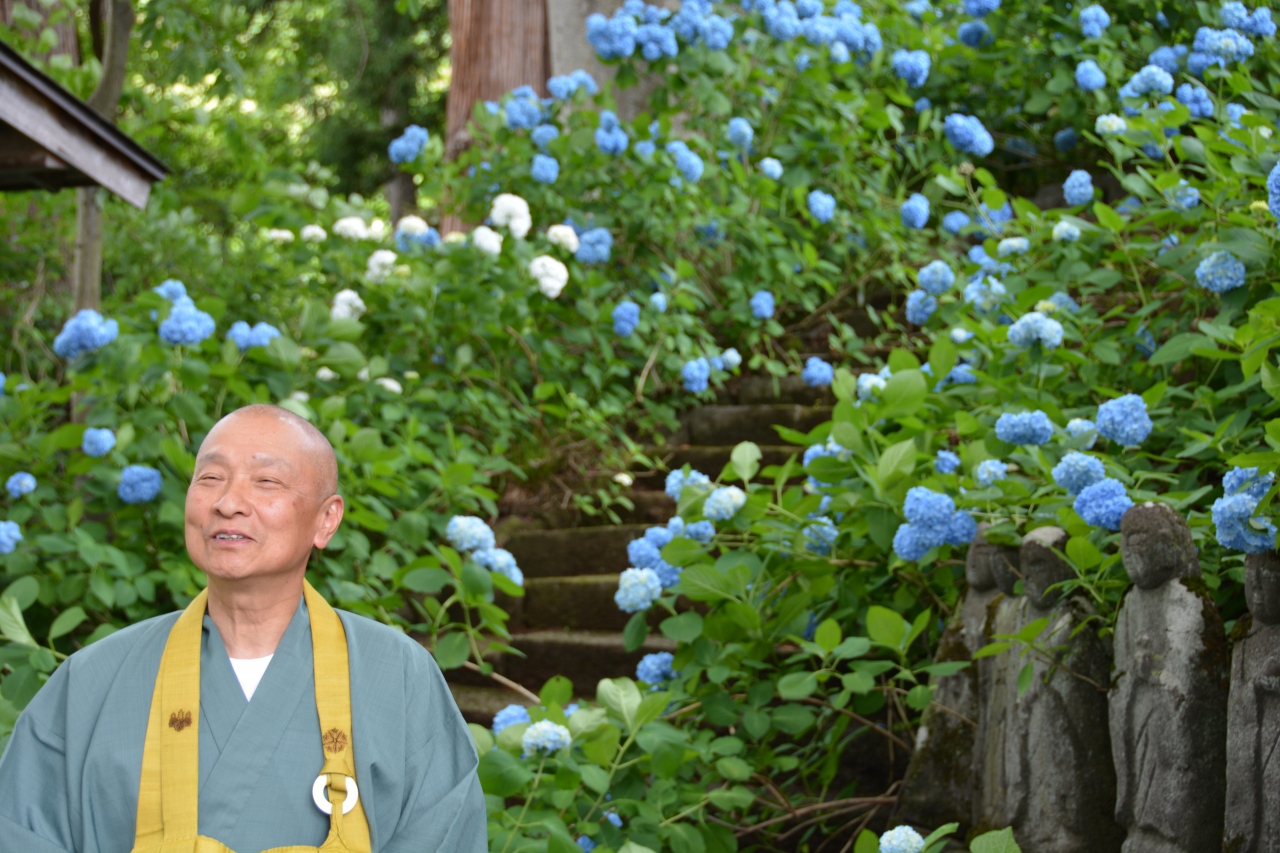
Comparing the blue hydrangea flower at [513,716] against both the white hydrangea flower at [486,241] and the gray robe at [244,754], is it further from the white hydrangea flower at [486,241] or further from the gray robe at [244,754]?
the white hydrangea flower at [486,241]

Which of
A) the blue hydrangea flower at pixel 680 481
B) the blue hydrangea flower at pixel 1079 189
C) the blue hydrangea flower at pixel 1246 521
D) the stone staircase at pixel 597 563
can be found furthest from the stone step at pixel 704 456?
the blue hydrangea flower at pixel 1246 521

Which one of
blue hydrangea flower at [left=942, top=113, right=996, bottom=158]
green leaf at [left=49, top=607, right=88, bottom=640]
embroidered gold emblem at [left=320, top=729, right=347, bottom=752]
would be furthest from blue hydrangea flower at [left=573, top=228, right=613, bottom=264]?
embroidered gold emblem at [left=320, top=729, right=347, bottom=752]

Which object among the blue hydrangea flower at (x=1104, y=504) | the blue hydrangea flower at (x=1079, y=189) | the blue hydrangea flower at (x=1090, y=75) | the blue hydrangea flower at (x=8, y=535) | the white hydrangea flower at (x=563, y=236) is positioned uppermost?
the blue hydrangea flower at (x=1090, y=75)

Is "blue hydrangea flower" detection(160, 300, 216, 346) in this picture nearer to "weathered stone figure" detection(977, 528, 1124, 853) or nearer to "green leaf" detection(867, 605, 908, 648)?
"green leaf" detection(867, 605, 908, 648)

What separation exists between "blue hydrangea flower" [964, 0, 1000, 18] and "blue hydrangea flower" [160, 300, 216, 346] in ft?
10.9

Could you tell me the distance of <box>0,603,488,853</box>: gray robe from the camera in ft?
3.80

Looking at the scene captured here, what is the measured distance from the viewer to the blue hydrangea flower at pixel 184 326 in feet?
9.24

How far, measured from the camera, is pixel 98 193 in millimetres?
3494

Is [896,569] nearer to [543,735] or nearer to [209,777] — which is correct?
[543,735]

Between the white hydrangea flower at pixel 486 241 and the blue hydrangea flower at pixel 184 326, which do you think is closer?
the blue hydrangea flower at pixel 184 326

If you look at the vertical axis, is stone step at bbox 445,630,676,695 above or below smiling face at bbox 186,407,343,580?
below

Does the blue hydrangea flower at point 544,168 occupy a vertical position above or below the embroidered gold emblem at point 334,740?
above

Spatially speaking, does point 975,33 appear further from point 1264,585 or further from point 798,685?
point 1264,585

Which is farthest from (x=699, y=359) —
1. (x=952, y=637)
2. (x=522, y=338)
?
(x=952, y=637)
